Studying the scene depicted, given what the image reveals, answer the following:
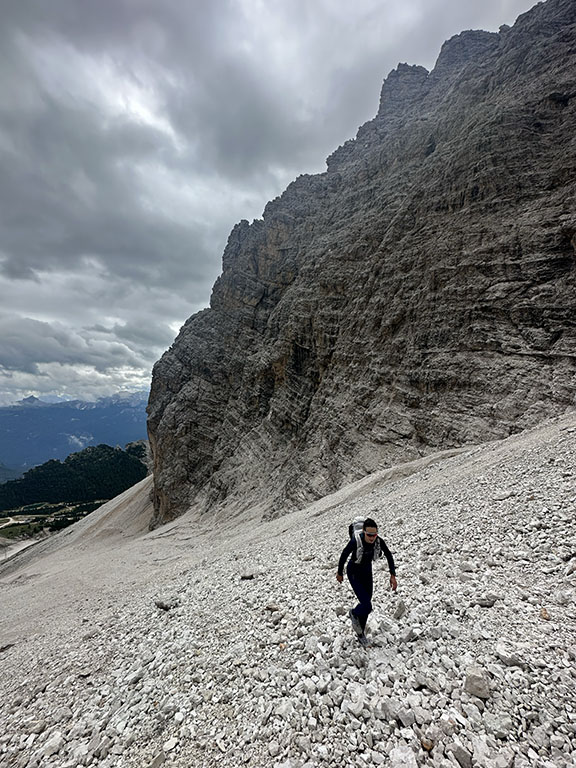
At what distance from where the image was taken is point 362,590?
5.51 m

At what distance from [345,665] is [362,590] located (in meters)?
1.04

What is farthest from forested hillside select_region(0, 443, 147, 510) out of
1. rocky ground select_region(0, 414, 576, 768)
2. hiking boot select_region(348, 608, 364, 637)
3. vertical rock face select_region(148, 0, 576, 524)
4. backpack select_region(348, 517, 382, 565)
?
backpack select_region(348, 517, 382, 565)

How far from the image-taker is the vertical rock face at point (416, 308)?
24859 millimetres

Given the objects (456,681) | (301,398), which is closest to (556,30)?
(301,398)

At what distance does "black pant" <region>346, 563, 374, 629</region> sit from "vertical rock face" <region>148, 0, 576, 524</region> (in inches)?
815

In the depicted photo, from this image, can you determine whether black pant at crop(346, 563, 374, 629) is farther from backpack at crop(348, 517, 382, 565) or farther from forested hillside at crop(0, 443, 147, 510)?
forested hillside at crop(0, 443, 147, 510)

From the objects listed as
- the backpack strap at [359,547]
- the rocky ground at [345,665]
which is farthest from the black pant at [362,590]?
the rocky ground at [345,665]

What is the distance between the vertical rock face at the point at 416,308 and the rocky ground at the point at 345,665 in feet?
55.7

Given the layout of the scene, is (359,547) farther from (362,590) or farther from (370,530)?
(362,590)

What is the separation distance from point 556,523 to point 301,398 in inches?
1461

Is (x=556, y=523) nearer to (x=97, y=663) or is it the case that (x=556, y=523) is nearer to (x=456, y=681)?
(x=456, y=681)

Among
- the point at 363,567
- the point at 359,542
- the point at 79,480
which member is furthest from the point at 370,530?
the point at 79,480

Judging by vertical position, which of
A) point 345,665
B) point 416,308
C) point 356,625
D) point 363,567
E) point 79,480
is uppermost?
point 416,308

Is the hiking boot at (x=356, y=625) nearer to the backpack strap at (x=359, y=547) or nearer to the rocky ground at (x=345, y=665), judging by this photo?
the rocky ground at (x=345, y=665)
